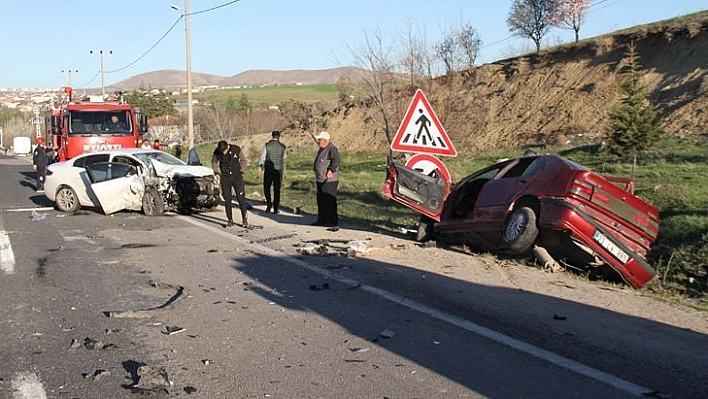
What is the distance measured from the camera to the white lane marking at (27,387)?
15.7 ft

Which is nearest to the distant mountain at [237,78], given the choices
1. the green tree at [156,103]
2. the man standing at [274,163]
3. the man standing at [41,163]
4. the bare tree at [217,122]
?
the green tree at [156,103]

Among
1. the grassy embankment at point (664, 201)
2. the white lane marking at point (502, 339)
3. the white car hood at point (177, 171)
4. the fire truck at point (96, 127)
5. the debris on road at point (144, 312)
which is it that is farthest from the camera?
the fire truck at point (96, 127)

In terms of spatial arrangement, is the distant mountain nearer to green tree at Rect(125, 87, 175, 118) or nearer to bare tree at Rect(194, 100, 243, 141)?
green tree at Rect(125, 87, 175, 118)

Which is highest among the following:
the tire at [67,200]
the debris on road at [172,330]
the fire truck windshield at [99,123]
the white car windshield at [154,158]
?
the fire truck windshield at [99,123]

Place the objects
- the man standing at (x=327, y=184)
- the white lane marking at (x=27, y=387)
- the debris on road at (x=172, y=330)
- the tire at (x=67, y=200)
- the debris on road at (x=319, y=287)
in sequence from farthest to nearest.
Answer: the tire at (x=67, y=200)
the man standing at (x=327, y=184)
the debris on road at (x=319, y=287)
the debris on road at (x=172, y=330)
the white lane marking at (x=27, y=387)

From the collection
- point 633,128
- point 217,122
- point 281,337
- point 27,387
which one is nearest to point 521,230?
point 281,337

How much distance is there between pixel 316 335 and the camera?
616 cm

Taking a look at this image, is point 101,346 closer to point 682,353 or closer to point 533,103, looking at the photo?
point 682,353

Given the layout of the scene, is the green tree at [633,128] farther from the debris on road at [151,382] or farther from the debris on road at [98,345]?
the debris on road at [151,382]

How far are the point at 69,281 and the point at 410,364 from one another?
16.5ft

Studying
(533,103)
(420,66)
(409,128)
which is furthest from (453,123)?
(409,128)

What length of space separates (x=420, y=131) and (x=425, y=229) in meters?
1.50

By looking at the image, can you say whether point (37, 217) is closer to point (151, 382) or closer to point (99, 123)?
point (99, 123)

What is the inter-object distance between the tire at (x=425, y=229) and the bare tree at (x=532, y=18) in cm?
3801
